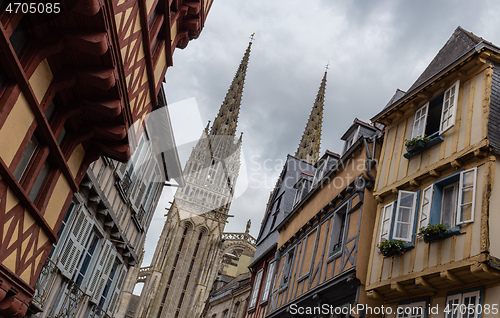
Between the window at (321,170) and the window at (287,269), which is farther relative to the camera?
the window at (321,170)

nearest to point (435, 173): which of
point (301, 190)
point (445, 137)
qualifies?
point (445, 137)

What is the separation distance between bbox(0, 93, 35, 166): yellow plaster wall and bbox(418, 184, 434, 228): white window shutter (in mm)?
6190

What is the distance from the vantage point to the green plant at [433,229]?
25.2 ft

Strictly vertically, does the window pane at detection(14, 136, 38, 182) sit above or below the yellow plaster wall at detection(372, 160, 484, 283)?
below

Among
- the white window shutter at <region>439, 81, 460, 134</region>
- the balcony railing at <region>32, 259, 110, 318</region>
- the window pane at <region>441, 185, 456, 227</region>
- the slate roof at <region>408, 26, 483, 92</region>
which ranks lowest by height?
the balcony railing at <region>32, 259, 110, 318</region>

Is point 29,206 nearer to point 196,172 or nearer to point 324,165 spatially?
point 324,165

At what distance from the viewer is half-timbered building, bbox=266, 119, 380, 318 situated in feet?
34.3

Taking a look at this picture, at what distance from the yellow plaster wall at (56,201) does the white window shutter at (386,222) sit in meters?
5.80

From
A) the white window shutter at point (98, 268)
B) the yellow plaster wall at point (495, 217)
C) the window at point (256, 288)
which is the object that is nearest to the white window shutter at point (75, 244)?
the white window shutter at point (98, 268)

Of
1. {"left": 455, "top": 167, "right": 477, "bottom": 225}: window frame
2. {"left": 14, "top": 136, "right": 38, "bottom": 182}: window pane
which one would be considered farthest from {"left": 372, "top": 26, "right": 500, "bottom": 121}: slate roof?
{"left": 14, "top": 136, "right": 38, "bottom": 182}: window pane

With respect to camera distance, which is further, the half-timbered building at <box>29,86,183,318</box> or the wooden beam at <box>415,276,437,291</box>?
the half-timbered building at <box>29,86,183,318</box>

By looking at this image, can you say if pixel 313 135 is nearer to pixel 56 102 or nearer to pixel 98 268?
pixel 98 268

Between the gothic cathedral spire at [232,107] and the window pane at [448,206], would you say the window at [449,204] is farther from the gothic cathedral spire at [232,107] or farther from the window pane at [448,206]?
the gothic cathedral spire at [232,107]

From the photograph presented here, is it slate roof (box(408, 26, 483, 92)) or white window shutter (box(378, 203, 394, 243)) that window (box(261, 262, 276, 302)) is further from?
slate roof (box(408, 26, 483, 92))
